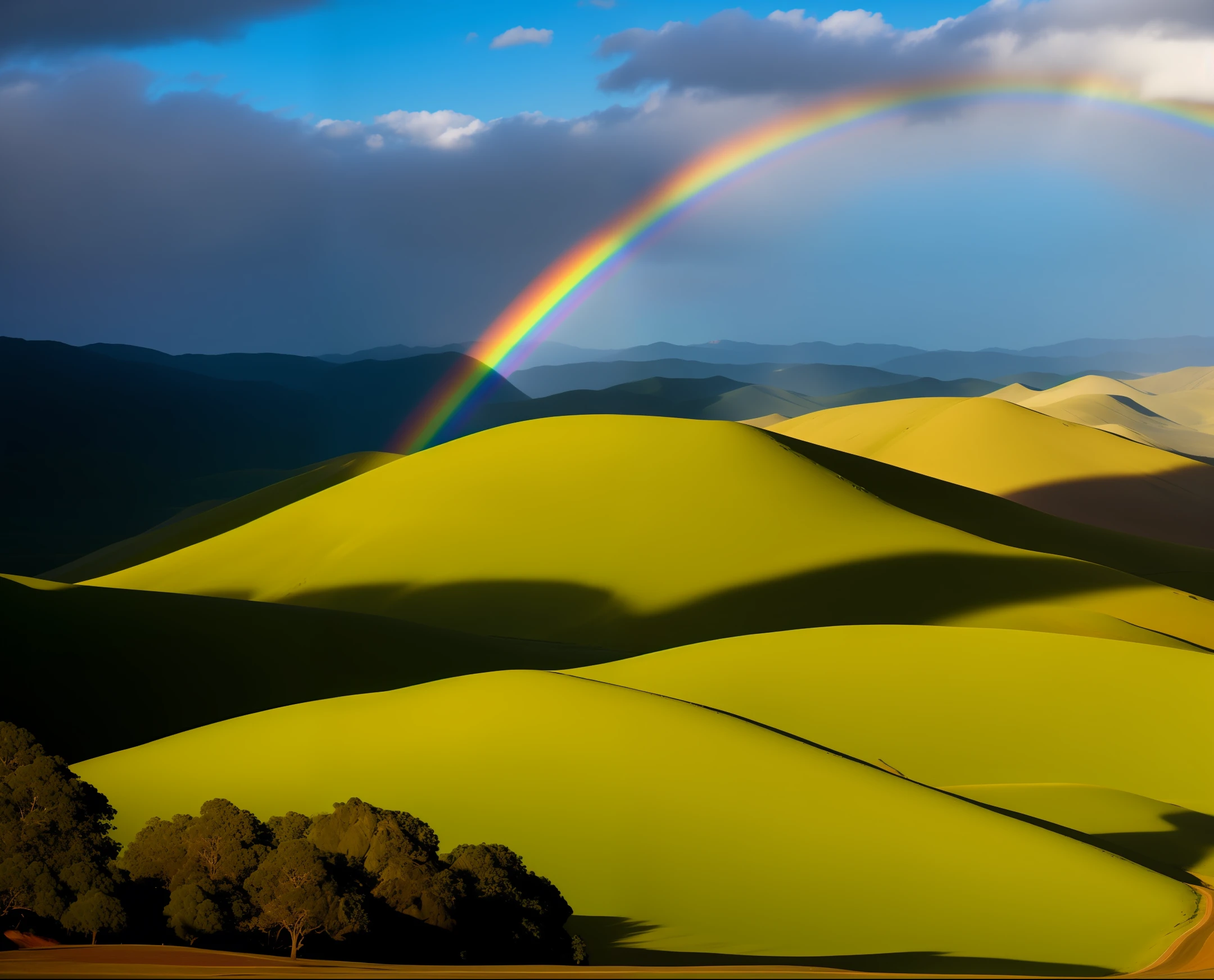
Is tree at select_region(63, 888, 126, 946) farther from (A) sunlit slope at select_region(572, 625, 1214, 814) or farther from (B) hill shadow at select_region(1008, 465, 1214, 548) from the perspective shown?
(B) hill shadow at select_region(1008, 465, 1214, 548)

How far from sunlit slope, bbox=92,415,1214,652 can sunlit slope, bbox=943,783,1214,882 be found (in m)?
20.8

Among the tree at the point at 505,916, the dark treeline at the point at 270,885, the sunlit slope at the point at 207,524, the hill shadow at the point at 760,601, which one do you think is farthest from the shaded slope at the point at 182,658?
the sunlit slope at the point at 207,524

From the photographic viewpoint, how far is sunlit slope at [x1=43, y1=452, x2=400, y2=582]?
92688 mm

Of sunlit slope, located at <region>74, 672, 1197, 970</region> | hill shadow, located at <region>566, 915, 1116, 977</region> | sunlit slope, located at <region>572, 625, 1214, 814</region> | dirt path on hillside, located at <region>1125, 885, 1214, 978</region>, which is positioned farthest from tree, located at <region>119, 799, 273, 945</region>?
sunlit slope, located at <region>572, 625, 1214, 814</region>

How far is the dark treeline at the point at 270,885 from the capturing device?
1097 centimetres

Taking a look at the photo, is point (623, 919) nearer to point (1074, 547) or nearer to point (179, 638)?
point (179, 638)

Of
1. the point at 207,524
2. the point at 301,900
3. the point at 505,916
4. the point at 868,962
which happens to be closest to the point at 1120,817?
the point at 868,962

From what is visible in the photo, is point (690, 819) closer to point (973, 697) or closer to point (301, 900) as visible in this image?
point (301, 900)

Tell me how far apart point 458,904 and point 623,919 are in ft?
10.6

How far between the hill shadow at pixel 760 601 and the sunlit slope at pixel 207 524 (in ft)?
134

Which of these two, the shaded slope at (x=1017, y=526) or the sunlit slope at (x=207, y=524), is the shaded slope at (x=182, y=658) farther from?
the sunlit slope at (x=207, y=524)

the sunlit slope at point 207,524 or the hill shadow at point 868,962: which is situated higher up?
the sunlit slope at point 207,524

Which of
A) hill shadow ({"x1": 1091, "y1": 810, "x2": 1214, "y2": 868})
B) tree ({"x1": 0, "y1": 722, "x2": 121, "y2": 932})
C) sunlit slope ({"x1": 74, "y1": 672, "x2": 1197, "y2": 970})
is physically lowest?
hill shadow ({"x1": 1091, "y1": 810, "x2": 1214, "y2": 868})

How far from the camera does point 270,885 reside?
11211 millimetres
